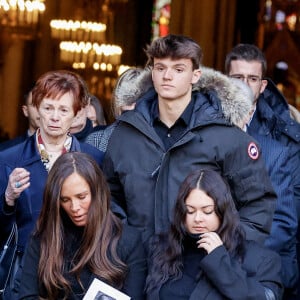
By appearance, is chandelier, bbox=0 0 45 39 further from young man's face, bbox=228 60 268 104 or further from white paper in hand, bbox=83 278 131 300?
white paper in hand, bbox=83 278 131 300

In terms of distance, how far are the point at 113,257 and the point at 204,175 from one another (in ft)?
1.95

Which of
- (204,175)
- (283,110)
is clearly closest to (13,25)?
(283,110)

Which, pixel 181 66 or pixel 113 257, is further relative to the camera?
pixel 181 66

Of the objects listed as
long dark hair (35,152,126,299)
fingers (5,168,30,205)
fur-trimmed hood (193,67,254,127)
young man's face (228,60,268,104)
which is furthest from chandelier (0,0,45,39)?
long dark hair (35,152,126,299)

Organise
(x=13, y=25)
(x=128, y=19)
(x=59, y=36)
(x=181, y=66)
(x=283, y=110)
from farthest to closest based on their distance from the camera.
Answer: (x=128, y=19)
(x=59, y=36)
(x=13, y=25)
(x=283, y=110)
(x=181, y=66)

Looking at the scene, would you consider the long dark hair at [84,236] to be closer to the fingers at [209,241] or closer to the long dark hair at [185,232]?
the long dark hair at [185,232]

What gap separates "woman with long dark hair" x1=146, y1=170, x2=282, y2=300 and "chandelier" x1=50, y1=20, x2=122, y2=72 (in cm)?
913

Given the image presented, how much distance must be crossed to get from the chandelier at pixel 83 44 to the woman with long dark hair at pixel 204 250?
9.13 meters

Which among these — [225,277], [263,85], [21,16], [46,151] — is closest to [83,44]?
[21,16]

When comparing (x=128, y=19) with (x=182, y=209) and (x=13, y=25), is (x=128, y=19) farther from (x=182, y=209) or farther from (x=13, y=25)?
(x=182, y=209)

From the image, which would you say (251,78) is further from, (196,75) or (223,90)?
(196,75)

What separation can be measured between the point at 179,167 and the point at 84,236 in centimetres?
74

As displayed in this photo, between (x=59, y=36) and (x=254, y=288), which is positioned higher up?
(x=59, y=36)

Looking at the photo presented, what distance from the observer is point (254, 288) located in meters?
5.54
